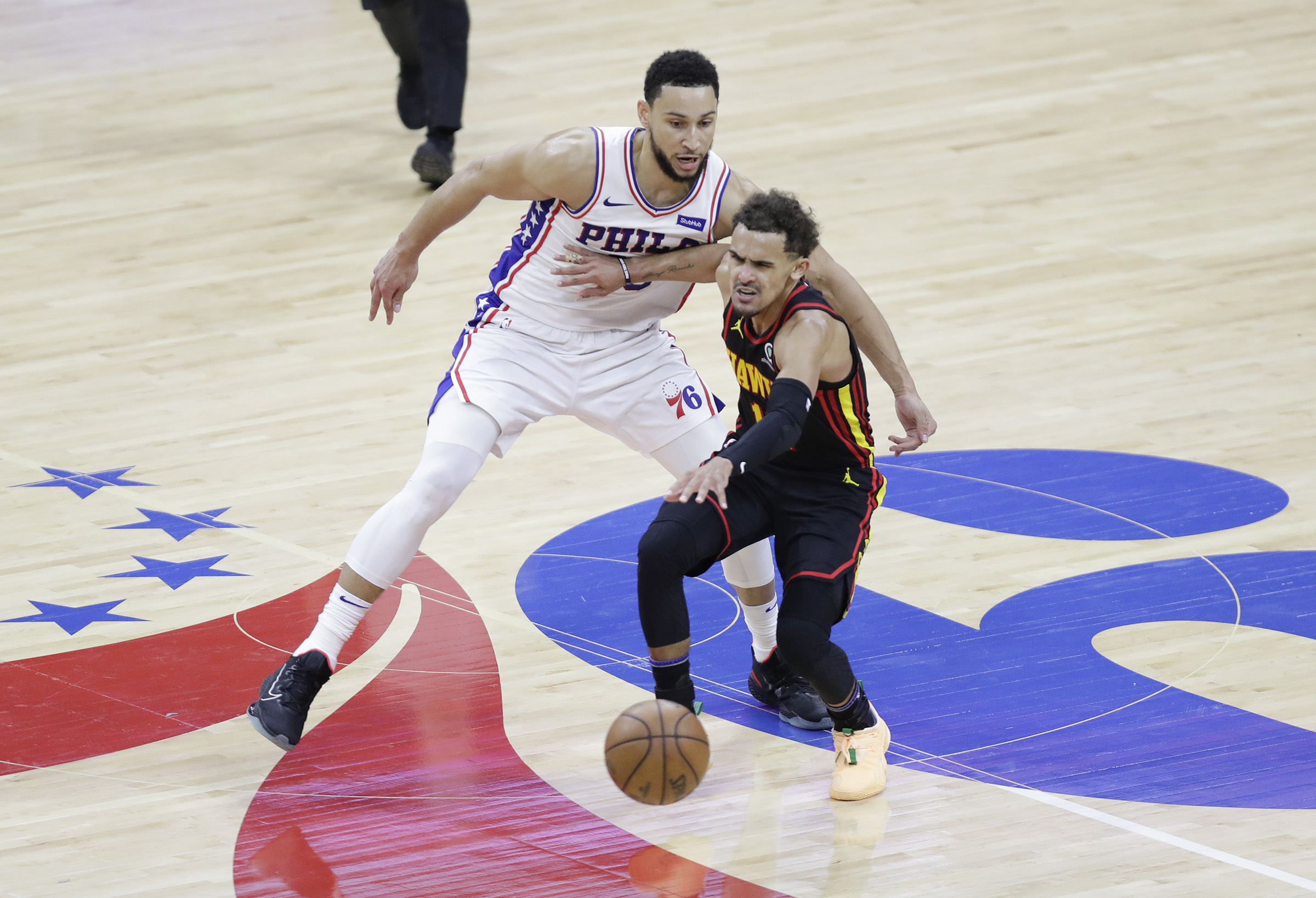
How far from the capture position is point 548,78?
1212 cm

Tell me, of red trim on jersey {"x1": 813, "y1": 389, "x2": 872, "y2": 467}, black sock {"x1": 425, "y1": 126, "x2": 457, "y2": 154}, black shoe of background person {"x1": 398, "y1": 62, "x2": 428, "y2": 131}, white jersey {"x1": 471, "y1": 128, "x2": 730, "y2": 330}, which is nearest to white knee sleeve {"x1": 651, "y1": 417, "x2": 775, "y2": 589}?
white jersey {"x1": 471, "y1": 128, "x2": 730, "y2": 330}

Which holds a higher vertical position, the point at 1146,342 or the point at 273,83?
the point at 273,83

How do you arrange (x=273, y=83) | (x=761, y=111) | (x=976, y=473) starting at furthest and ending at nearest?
(x=273, y=83), (x=761, y=111), (x=976, y=473)

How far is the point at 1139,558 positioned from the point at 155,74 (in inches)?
362

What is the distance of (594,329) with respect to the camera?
5074 mm

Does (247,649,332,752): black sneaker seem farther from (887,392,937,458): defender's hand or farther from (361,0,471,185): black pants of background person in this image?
(361,0,471,185): black pants of background person

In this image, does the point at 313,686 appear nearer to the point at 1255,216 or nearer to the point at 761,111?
the point at 1255,216

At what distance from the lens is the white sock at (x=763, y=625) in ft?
16.6

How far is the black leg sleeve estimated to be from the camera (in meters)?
9.97

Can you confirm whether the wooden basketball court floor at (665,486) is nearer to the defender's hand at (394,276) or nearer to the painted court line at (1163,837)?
the painted court line at (1163,837)

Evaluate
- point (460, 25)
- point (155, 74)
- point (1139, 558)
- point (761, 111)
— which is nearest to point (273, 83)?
point (155, 74)

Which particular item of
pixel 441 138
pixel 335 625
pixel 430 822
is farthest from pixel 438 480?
pixel 441 138

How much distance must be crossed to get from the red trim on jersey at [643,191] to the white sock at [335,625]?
1.40 meters

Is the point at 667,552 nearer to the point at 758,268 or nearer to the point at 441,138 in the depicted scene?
the point at 758,268
